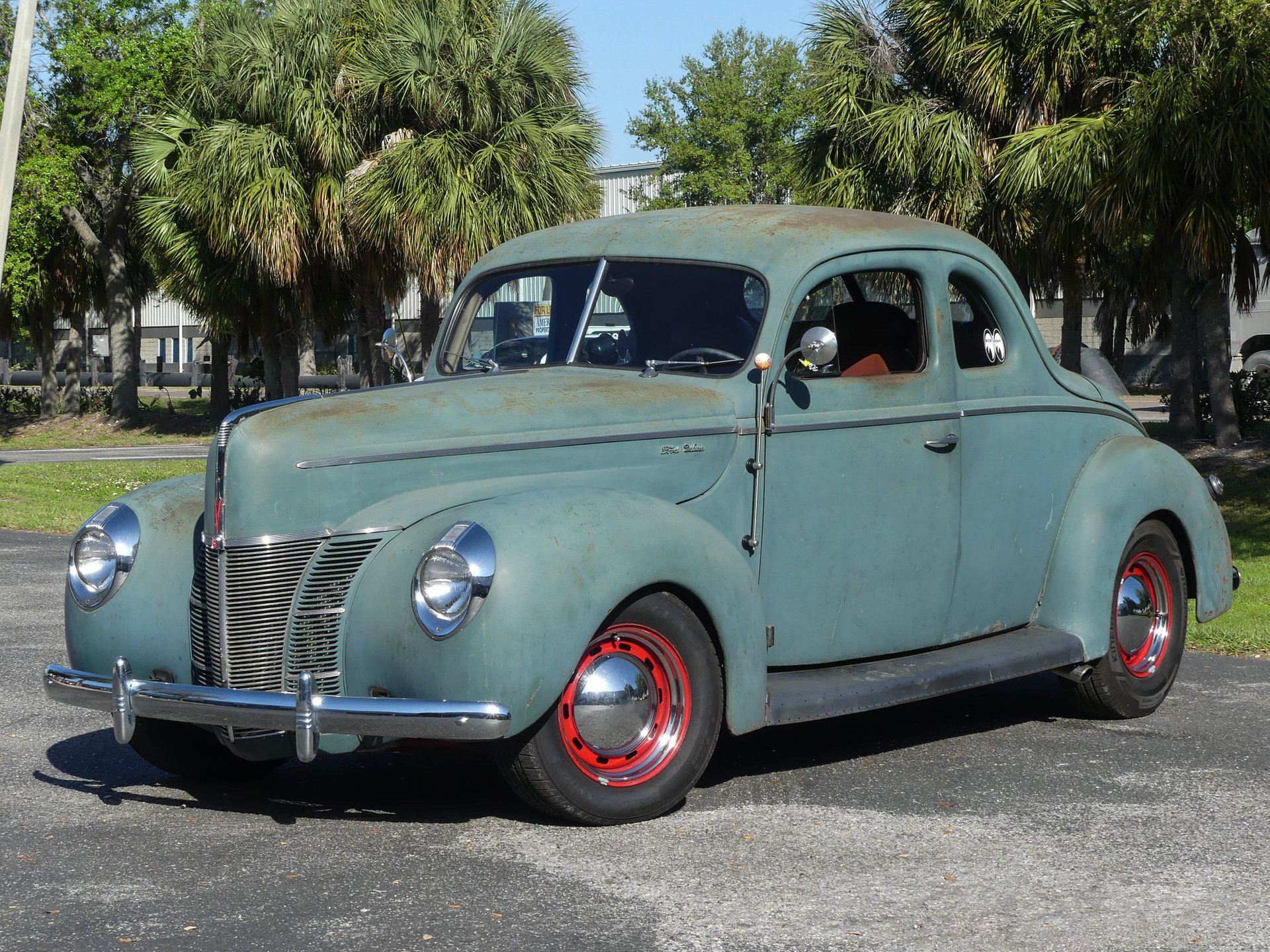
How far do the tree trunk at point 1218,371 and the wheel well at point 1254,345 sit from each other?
51.2 feet

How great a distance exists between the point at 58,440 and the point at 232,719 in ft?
91.5

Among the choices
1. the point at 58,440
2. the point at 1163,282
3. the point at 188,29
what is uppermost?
the point at 188,29

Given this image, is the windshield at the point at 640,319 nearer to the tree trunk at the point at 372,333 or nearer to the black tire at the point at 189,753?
the black tire at the point at 189,753

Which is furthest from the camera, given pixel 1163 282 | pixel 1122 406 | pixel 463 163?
pixel 1163 282

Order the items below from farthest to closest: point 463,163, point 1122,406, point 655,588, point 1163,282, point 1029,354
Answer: point 1163,282, point 463,163, point 1122,406, point 1029,354, point 655,588

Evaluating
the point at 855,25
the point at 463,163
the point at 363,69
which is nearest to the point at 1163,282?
the point at 855,25

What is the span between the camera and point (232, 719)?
14.8 ft

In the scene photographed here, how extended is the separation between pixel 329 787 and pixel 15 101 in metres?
12.5

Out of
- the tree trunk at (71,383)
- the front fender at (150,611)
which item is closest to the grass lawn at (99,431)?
the tree trunk at (71,383)

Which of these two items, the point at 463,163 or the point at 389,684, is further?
the point at 463,163

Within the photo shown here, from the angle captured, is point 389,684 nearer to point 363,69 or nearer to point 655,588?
point 655,588

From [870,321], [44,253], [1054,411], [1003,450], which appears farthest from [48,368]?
[1003,450]

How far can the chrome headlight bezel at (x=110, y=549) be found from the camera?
5277 millimetres

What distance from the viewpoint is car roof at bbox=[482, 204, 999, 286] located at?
582 centimetres
